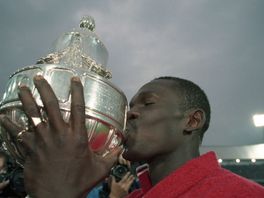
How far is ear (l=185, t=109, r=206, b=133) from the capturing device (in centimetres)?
132

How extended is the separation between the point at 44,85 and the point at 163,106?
0.78m

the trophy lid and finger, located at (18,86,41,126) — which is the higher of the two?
the trophy lid

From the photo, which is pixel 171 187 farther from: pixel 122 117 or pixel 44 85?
pixel 44 85

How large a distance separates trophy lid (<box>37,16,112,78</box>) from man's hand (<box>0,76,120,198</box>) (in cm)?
30

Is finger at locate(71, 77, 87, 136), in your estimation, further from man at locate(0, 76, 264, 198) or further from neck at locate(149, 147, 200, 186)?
neck at locate(149, 147, 200, 186)

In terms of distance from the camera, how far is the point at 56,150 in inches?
20.6

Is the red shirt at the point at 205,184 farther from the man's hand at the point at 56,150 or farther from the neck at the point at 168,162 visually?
the man's hand at the point at 56,150

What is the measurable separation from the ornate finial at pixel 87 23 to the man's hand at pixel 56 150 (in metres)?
0.50

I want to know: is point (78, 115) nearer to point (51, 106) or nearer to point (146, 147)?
point (51, 106)

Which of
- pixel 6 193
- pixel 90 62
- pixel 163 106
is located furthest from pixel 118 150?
pixel 6 193

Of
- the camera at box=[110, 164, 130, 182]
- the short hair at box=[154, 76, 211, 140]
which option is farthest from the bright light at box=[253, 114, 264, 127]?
the short hair at box=[154, 76, 211, 140]

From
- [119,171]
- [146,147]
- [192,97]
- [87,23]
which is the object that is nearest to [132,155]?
[146,147]

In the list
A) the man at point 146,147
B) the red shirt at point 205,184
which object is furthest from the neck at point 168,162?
the red shirt at point 205,184

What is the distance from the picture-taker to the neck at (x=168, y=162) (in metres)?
1.25
